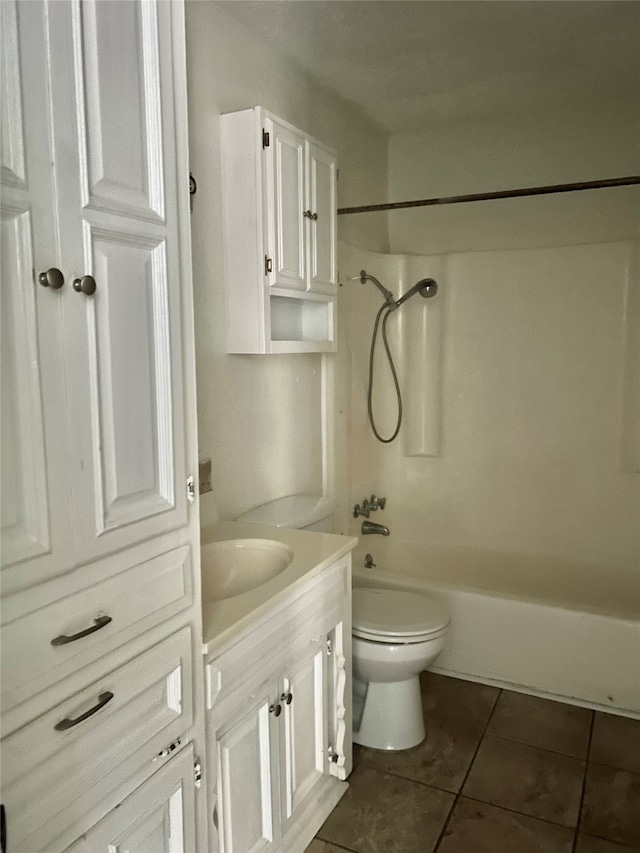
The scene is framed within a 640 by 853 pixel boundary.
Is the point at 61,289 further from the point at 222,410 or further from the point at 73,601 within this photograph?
the point at 222,410

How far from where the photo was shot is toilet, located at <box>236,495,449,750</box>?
220cm

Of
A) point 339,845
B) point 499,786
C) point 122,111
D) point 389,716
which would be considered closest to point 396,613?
point 389,716

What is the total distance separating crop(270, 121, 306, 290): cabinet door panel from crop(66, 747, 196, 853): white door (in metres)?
1.36

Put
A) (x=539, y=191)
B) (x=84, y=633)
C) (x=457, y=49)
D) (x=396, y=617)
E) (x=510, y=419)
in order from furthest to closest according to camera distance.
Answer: (x=510, y=419) < (x=539, y=191) < (x=457, y=49) < (x=396, y=617) < (x=84, y=633)

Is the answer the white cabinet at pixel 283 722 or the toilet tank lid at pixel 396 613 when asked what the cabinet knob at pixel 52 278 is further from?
the toilet tank lid at pixel 396 613

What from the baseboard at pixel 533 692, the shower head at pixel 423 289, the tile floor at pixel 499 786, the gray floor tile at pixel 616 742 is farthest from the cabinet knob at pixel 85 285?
the shower head at pixel 423 289

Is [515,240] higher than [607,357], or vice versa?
[515,240]

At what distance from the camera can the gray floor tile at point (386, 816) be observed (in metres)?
1.87

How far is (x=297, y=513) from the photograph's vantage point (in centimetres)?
242

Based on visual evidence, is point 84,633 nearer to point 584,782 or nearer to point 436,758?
point 436,758

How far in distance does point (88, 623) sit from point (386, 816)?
1338 millimetres

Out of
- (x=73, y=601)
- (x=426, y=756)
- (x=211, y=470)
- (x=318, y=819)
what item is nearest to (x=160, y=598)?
(x=73, y=601)

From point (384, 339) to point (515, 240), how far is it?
2.56 feet

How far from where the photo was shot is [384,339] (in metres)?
3.36
